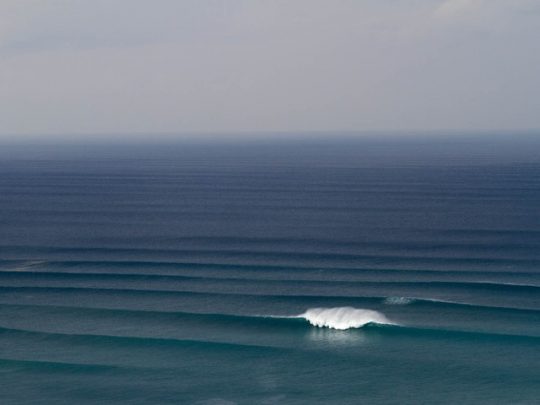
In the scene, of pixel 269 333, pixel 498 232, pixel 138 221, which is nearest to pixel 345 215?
pixel 498 232

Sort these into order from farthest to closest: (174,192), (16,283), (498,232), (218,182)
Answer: (218,182) → (174,192) → (498,232) → (16,283)

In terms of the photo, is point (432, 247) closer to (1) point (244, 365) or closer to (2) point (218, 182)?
(1) point (244, 365)

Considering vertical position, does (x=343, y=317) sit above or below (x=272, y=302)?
below

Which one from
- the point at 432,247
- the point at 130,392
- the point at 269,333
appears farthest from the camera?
the point at 432,247

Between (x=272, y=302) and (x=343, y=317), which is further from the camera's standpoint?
(x=272, y=302)

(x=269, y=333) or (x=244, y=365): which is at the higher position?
(x=269, y=333)

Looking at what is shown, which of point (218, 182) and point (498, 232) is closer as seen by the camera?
point (498, 232)
